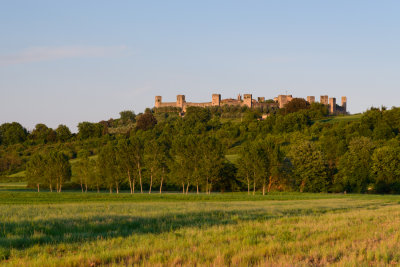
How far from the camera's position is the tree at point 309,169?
80.6 meters

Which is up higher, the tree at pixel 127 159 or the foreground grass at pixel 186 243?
the tree at pixel 127 159

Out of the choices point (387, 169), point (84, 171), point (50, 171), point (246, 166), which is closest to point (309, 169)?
point (387, 169)

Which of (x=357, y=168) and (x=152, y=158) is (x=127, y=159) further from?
(x=357, y=168)

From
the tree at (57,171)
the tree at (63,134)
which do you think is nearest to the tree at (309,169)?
the tree at (57,171)

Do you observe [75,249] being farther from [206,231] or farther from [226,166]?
[226,166]

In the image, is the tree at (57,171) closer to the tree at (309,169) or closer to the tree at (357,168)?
the tree at (309,169)

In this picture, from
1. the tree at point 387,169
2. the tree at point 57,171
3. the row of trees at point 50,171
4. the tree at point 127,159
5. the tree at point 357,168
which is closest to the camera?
the tree at point 387,169

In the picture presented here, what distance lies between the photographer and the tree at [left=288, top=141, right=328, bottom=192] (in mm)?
80562

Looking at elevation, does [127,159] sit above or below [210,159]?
below

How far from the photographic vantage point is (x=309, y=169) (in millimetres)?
81812

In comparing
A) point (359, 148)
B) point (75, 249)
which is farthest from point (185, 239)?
point (359, 148)

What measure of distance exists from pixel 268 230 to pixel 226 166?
71.3 m

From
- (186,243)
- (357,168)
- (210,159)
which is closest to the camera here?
(186,243)

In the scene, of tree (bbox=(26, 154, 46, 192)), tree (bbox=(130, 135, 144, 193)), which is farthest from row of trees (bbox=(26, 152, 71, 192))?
tree (bbox=(130, 135, 144, 193))
